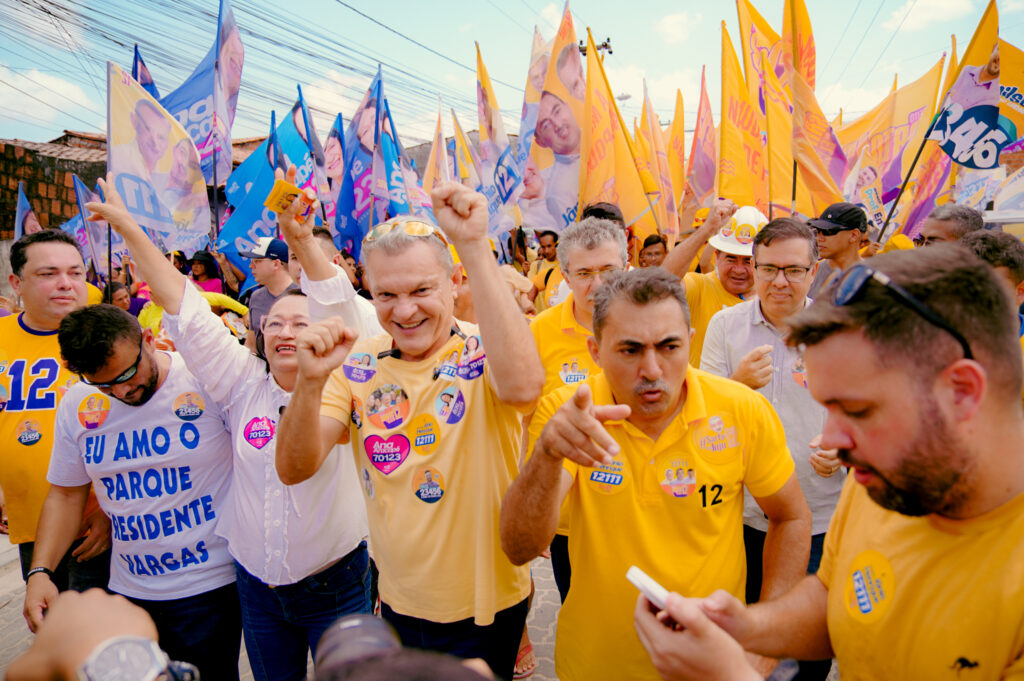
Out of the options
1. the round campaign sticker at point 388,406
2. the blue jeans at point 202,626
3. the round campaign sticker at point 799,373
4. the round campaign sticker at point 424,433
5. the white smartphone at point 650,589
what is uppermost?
the round campaign sticker at point 799,373

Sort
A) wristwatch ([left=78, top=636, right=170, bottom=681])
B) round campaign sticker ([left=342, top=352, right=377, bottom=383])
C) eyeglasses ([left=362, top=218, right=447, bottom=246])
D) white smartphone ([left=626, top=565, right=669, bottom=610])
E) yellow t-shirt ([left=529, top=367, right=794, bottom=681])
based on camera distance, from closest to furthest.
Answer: wristwatch ([left=78, top=636, right=170, bottom=681])
white smartphone ([left=626, top=565, right=669, bottom=610])
yellow t-shirt ([left=529, top=367, right=794, bottom=681])
eyeglasses ([left=362, top=218, right=447, bottom=246])
round campaign sticker ([left=342, top=352, right=377, bottom=383])

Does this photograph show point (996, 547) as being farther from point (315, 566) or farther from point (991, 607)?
point (315, 566)

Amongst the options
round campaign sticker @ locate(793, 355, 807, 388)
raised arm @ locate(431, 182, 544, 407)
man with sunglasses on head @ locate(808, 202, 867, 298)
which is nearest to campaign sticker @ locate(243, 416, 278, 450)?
raised arm @ locate(431, 182, 544, 407)

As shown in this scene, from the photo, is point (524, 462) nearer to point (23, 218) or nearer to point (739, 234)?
point (739, 234)

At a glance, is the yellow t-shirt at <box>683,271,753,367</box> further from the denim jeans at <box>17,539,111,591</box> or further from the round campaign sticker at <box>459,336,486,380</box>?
the denim jeans at <box>17,539,111,591</box>

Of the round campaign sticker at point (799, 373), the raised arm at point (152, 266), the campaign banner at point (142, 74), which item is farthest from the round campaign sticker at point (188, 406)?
the campaign banner at point (142, 74)

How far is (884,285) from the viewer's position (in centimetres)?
111

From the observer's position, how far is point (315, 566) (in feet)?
7.50

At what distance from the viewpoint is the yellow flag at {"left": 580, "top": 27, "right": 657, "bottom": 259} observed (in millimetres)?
5184

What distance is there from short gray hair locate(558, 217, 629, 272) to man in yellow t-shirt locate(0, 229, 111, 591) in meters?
2.74

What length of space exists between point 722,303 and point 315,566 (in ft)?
9.73

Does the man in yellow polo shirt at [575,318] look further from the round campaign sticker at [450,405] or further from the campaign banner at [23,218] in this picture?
the campaign banner at [23,218]

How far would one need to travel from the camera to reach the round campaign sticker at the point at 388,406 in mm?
2004

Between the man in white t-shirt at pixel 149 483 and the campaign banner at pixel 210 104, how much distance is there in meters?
4.71
